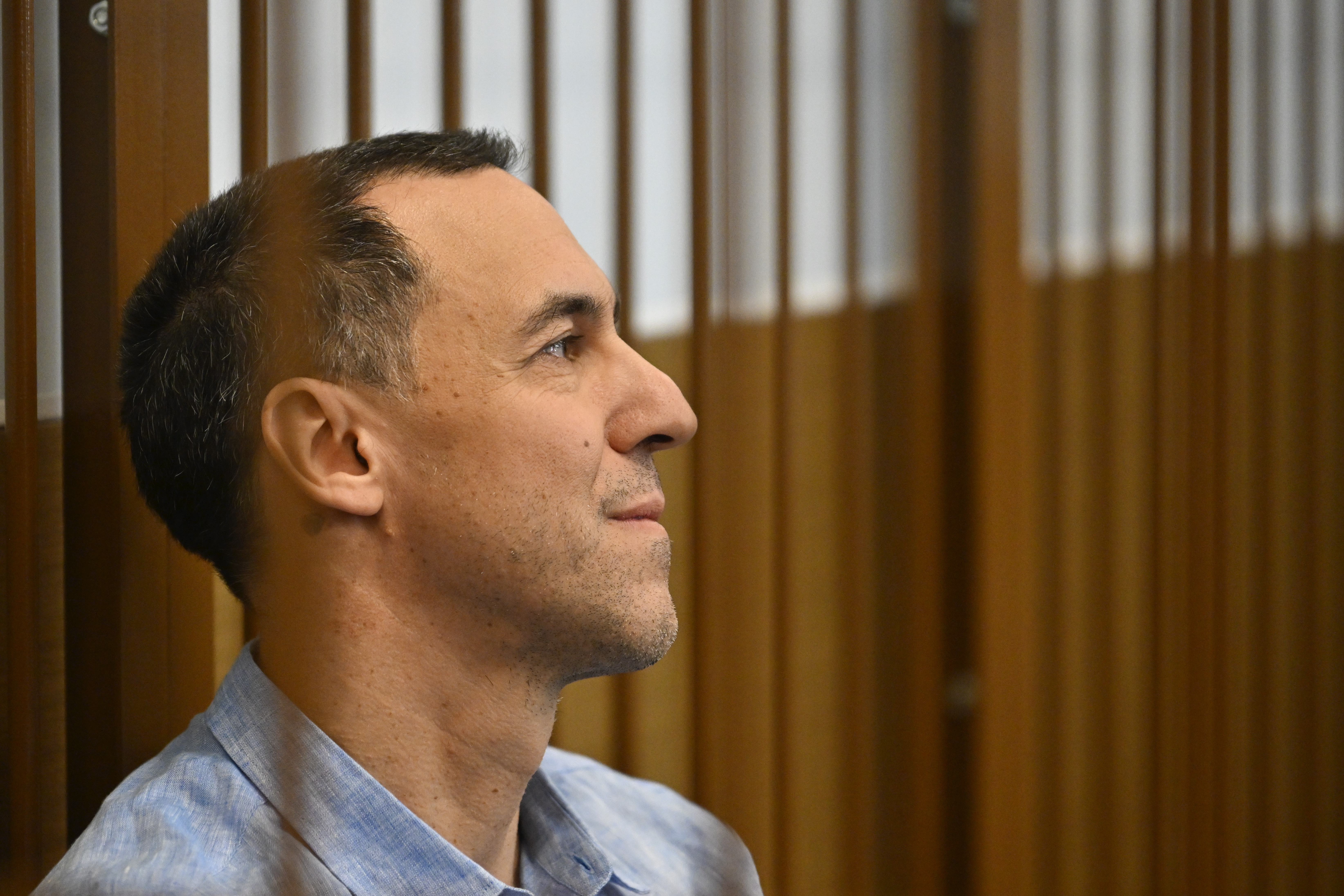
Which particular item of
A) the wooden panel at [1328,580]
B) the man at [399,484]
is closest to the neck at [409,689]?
the man at [399,484]

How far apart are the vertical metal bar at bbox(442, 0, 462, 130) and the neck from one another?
442mm

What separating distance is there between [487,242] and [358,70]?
7.9 inches

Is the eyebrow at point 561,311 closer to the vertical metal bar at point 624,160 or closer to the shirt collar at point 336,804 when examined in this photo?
the vertical metal bar at point 624,160

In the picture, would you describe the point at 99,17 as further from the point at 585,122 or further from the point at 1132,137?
the point at 1132,137

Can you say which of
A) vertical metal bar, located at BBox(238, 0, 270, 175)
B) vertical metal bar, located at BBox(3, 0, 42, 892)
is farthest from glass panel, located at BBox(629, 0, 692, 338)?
vertical metal bar, located at BBox(3, 0, 42, 892)

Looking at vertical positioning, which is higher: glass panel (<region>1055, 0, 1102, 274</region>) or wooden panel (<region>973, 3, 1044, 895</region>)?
glass panel (<region>1055, 0, 1102, 274</region>)

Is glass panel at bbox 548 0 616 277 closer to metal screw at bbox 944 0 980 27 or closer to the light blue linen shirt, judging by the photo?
metal screw at bbox 944 0 980 27

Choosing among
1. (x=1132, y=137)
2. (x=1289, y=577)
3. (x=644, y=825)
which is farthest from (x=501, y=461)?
(x=1289, y=577)

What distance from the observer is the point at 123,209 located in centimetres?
92

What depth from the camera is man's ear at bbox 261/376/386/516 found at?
0.85m

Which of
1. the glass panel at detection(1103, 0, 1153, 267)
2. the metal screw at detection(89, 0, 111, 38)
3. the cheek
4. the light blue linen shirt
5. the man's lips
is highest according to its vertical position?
the metal screw at detection(89, 0, 111, 38)

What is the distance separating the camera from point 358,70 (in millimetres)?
900

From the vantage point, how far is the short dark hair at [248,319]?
861mm

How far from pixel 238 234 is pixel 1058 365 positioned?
0.78m
